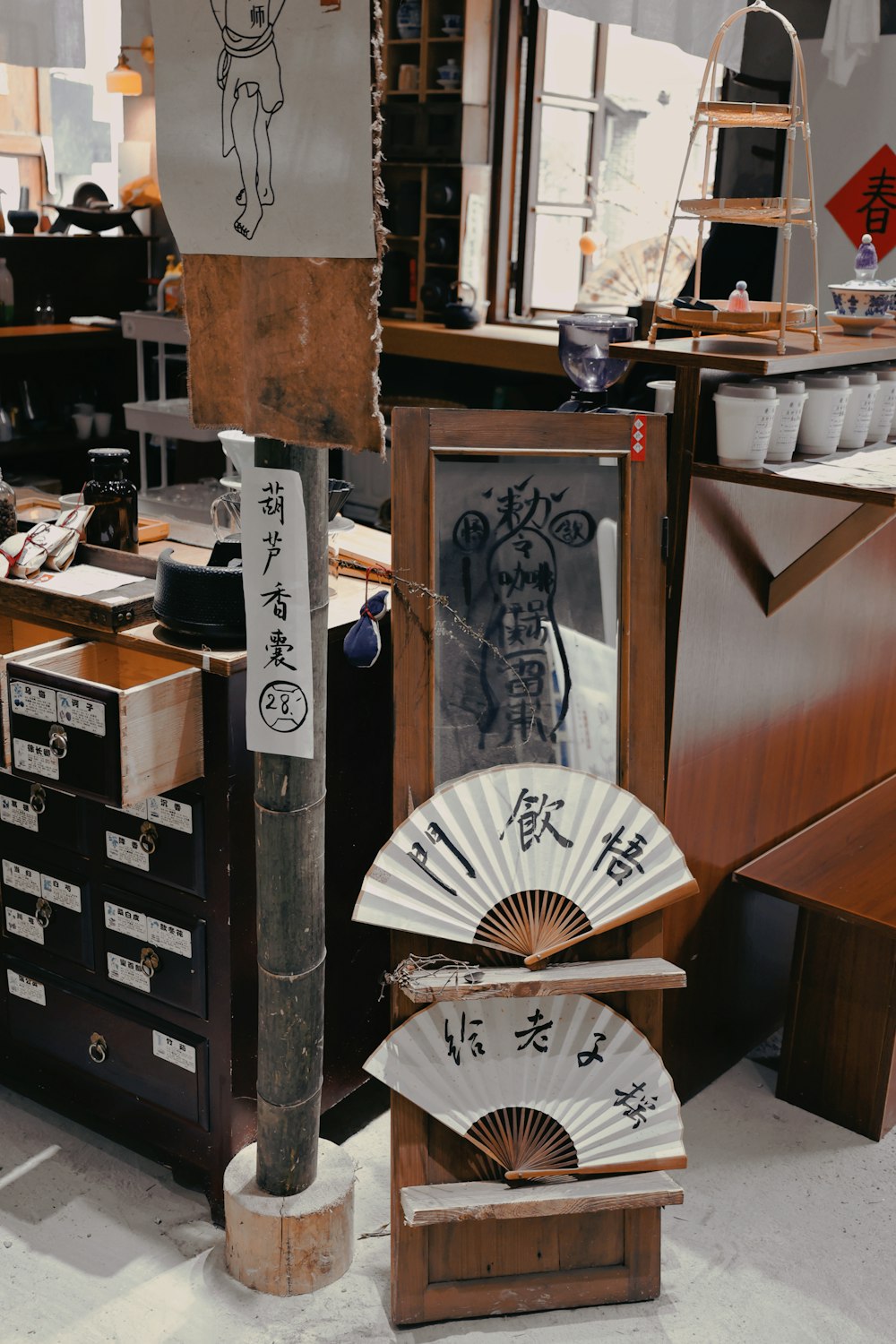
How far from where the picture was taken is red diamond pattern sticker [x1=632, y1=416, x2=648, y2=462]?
82.1 inches

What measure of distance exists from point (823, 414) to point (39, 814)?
5.15 ft

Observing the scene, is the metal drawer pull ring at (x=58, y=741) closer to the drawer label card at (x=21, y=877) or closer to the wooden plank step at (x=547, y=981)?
the drawer label card at (x=21, y=877)

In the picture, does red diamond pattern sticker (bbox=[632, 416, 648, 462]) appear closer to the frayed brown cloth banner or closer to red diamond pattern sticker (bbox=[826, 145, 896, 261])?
the frayed brown cloth banner

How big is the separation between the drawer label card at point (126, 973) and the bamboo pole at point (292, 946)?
29 centimetres

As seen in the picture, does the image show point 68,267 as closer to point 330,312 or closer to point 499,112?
point 499,112

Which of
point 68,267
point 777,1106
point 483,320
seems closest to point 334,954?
point 777,1106

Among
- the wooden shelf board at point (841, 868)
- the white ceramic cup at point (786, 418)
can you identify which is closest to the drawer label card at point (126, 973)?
the wooden shelf board at point (841, 868)

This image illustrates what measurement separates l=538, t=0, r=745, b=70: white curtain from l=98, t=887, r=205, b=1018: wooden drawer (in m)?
1.92

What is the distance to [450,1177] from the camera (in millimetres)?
2094

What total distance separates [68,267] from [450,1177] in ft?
16.8

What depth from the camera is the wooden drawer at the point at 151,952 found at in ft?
7.30

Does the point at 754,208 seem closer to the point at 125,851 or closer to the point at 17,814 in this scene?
the point at 125,851

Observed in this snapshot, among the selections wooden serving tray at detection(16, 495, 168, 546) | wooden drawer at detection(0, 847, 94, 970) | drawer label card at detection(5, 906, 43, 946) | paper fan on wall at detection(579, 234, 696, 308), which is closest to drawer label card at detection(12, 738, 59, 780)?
wooden drawer at detection(0, 847, 94, 970)

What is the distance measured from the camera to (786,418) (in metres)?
2.21
